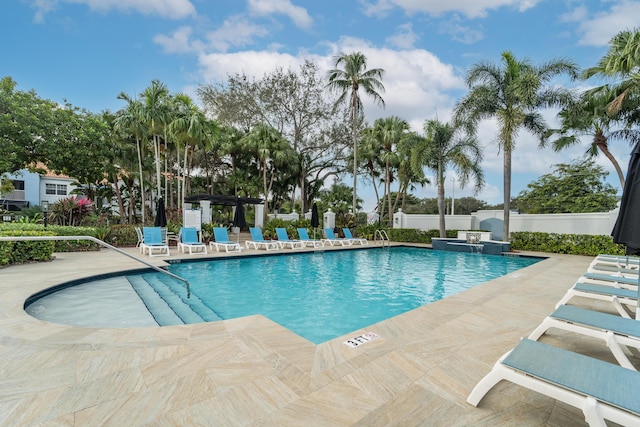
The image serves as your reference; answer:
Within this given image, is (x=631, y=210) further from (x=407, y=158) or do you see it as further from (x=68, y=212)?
(x=68, y=212)

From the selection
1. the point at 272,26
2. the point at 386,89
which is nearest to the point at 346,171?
the point at 386,89

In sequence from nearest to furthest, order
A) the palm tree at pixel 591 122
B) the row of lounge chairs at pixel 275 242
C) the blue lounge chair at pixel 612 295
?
1. the blue lounge chair at pixel 612 295
2. the row of lounge chairs at pixel 275 242
3. the palm tree at pixel 591 122

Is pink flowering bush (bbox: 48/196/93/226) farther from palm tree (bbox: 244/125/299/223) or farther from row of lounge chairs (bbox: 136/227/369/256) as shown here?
palm tree (bbox: 244/125/299/223)

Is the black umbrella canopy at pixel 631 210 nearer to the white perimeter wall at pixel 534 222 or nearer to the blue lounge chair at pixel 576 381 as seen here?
the blue lounge chair at pixel 576 381

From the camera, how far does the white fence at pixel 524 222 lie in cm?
1359

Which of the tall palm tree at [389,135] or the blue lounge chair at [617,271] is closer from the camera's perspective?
the blue lounge chair at [617,271]

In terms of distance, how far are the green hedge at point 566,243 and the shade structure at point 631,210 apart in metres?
11.8

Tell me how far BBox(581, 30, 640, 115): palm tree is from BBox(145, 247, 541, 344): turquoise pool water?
7067mm

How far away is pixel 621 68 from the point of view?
1020 cm

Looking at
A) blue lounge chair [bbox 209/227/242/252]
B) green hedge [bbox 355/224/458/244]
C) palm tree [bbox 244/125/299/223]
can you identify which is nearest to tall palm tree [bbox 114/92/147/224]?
palm tree [bbox 244/125/299/223]

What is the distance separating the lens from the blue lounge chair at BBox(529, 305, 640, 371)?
2.29 m

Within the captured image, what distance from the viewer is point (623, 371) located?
1.73 metres

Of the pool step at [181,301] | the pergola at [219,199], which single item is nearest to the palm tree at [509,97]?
the pergola at [219,199]

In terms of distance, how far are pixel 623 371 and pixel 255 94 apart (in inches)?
969
